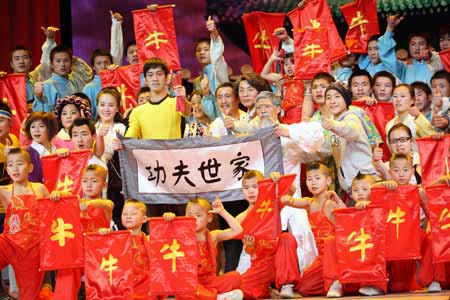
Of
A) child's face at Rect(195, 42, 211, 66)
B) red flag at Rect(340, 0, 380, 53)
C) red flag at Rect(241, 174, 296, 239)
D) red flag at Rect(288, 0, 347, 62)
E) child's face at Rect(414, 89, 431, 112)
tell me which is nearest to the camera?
red flag at Rect(241, 174, 296, 239)

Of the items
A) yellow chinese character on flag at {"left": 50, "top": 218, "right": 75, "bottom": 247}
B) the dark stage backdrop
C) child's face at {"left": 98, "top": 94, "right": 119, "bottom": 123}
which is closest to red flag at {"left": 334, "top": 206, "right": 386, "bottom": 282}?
yellow chinese character on flag at {"left": 50, "top": 218, "right": 75, "bottom": 247}

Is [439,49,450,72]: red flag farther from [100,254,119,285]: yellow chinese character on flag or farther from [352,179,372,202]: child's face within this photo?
[100,254,119,285]: yellow chinese character on flag

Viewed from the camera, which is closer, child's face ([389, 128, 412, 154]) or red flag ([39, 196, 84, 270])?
red flag ([39, 196, 84, 270])

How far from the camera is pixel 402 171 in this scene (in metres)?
6.40

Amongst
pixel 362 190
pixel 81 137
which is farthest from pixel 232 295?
pixel 81 137

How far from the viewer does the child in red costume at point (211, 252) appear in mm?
6199

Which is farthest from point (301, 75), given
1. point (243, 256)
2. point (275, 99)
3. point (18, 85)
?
point (18, 85)

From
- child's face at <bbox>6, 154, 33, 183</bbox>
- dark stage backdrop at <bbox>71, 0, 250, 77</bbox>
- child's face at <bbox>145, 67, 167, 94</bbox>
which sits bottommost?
child's face at <bbox>6, 154, 33, 183</bbox>

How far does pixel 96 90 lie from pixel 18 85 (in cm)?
71

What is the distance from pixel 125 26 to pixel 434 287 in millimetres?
5186

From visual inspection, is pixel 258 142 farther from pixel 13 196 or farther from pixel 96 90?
pixel 96 90

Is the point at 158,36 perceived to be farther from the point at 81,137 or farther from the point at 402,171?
the point at 402,171

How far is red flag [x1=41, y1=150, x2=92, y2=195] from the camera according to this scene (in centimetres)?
659

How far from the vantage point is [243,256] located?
21.5 feet
